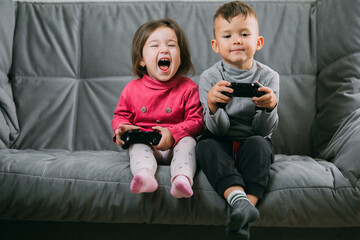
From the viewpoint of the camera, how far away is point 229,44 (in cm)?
113

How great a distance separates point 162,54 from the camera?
124cm

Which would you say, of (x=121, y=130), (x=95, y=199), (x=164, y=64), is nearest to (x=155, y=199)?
(x=95, y=199)

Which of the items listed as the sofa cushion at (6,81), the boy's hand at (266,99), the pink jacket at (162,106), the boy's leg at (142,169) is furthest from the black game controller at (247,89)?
the sofa cushion at (6,81)

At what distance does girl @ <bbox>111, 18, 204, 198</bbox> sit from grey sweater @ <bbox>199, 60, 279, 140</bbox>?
76 mm

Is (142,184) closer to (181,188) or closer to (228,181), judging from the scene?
(181,188)

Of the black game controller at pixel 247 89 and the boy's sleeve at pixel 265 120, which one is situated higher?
the black game controller at pixel 247 89

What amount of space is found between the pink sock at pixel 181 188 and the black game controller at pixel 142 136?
0.67 ft

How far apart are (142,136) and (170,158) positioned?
14 centimetres

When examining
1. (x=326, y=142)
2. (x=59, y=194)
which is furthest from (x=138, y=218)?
(x=326, y=142)

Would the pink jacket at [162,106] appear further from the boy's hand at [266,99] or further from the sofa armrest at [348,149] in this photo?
the sofa armrest at [348,149]

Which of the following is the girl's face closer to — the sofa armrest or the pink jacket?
the pink jacket

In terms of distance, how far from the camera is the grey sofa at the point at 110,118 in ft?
3.16

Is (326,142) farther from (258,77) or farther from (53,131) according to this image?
(53,131)

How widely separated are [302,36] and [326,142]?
0.53 m
